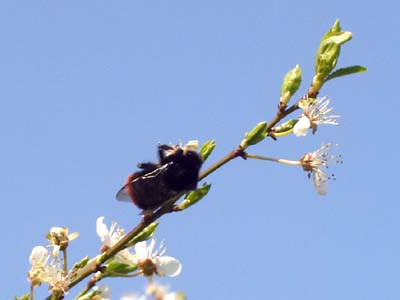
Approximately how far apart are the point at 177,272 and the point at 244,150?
57 cm

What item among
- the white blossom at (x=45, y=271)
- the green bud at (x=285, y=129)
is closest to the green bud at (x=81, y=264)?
the white blossom at (x=45, y=271)

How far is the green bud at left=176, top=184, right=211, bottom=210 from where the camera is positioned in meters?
2.77

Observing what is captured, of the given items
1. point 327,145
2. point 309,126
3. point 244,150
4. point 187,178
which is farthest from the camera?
point 327,145

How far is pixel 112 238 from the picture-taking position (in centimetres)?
301

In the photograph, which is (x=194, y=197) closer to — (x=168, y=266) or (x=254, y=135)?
(x=254, y=135)

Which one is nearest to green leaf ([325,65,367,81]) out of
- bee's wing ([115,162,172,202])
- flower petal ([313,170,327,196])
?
flower petal ([313,170,327,196])

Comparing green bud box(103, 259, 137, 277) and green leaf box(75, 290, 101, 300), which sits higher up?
green bud box(103, 259, 137, 277)

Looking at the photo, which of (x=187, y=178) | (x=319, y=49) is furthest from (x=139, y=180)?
(x=319, y=49)

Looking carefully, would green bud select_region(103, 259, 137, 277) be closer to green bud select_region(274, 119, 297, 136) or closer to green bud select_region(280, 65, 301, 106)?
green bud select_region(274, 119, 297, 136)

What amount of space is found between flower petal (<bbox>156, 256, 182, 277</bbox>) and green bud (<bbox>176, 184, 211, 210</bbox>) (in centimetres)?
33

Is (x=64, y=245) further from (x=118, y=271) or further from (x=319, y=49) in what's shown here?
(x=319, y=49)

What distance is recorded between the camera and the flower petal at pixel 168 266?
3025 mm

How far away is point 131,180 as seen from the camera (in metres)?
2.63

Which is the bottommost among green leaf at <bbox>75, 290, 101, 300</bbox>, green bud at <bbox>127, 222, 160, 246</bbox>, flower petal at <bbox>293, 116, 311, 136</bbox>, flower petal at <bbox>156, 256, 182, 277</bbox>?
green leaf at <bbox>75, 290, 101, 300</bbox>
